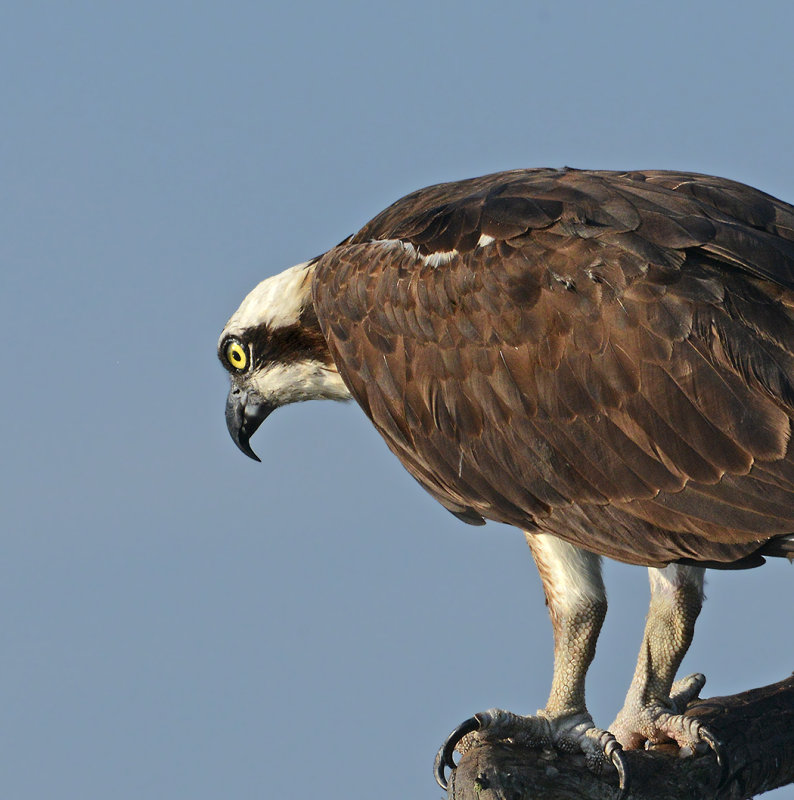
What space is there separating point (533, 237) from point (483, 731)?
2362 mm

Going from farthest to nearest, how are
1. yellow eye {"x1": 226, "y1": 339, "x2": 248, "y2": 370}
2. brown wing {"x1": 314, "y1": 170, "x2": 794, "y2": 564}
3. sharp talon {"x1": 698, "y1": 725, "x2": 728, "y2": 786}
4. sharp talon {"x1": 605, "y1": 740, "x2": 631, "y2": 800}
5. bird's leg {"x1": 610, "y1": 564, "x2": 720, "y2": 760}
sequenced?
yellow eye {"x1": 226, "y1": 339, "x2": 248, "y2": 370}
bird's leg {"x1": 610, "y1": 564, "x2": 720, "y2": 760}
sharp talon {"x1": 698, "y1": 725, "x2": 728, "y2": 786}
sharp talon {"x1": 605, "y1": 740, "x2": 631, "y2": 800}
brown wing {"x1": 314, "y1": 170, "x2": 794, "y2": 564}

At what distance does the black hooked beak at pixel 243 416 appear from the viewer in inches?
343

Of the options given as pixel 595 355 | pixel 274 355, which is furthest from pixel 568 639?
pixel 274 355

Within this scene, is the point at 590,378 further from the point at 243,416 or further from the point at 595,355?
the point at 243,416

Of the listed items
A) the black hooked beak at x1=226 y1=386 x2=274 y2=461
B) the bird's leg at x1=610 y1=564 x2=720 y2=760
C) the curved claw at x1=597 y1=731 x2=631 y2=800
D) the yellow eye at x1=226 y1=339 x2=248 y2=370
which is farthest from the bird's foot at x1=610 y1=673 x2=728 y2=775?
the yellow eye at x1=226 y1=339 x2=248 y2=370

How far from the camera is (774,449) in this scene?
6.45m

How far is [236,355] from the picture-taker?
866 centimetres

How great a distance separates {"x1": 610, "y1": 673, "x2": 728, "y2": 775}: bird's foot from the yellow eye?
9.58 feet

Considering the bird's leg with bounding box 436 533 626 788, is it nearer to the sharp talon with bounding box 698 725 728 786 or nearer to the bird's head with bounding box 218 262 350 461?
the sharp talon with bounding box 698 725 728 786

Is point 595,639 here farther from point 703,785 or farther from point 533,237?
point 533,237

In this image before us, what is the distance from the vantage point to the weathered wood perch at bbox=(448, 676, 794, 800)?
6.55 meters

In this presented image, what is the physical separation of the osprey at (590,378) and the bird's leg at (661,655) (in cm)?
1

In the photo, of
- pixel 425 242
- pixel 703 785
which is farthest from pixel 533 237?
pixel 703 785

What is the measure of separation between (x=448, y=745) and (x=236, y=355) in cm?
280
